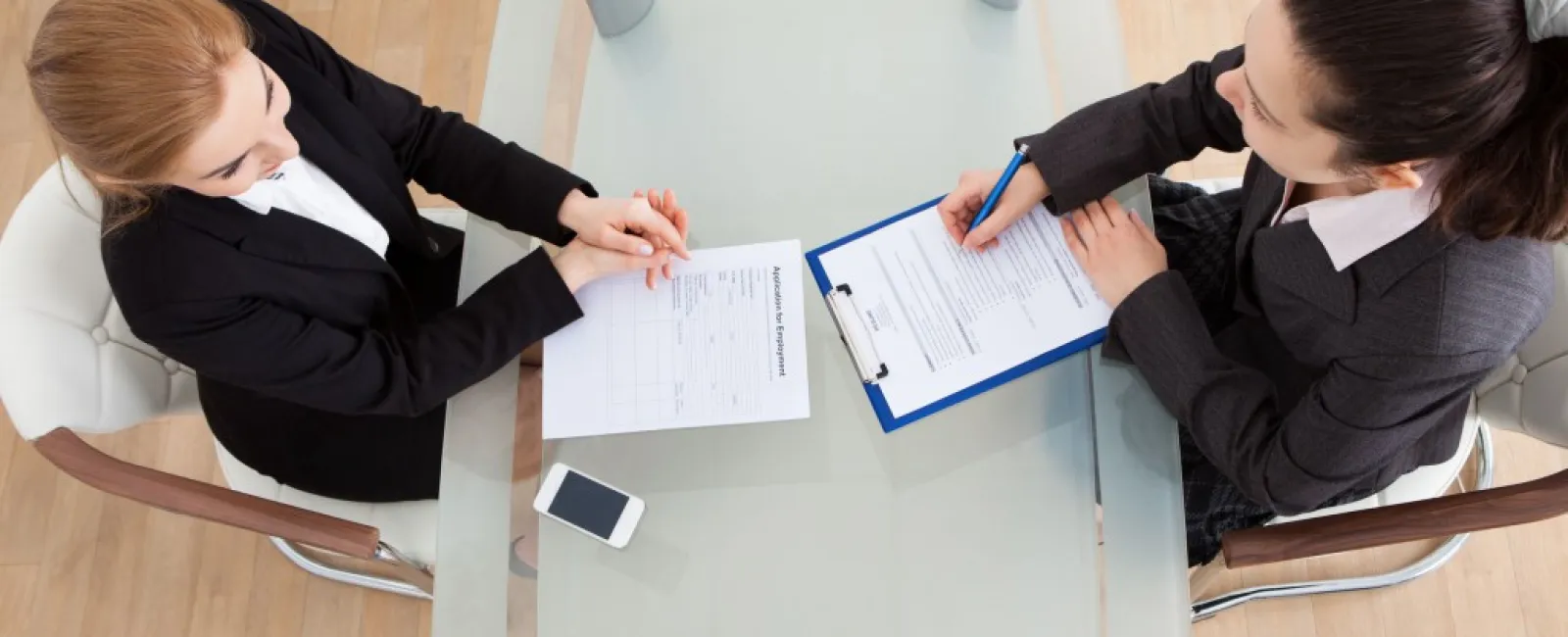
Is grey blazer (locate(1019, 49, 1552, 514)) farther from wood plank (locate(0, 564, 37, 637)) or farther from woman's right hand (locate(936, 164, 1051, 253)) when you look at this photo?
wood plank (locate(0, 564, 37, 637))

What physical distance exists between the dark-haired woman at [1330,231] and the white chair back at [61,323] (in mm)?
975

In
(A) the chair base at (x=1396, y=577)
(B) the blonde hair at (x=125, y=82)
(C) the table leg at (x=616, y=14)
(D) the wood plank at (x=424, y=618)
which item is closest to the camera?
(B) the blonde hair at (x=125, y=82)

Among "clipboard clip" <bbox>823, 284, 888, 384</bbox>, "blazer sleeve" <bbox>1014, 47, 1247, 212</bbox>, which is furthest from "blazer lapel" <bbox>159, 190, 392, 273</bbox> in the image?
"blazer sleeve" <bbox>1014, 47, 1247, 212</bbox>

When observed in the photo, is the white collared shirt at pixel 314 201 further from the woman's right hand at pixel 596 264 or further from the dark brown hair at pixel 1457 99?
the dark brown hair at pixel 1457 99

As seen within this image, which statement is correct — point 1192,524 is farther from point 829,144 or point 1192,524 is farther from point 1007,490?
point 829,144

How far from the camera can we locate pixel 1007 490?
3.63ft

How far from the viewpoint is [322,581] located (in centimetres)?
195

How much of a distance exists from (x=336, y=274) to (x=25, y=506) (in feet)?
4.36

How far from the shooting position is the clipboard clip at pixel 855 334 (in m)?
1.12

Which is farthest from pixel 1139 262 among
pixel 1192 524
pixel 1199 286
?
pixel 1192 524

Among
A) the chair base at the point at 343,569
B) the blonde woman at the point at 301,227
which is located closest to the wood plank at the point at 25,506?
the chair base at the point at 343,569

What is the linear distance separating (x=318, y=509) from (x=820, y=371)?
71 centimetres

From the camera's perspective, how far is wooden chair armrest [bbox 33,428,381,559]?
3.72ft

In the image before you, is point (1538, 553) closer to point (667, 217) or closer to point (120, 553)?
point (667, 217)
